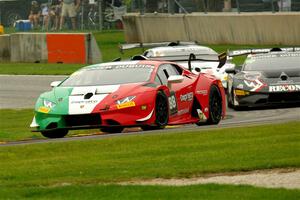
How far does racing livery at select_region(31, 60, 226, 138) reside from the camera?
17.2 m

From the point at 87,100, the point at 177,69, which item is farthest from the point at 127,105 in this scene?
the point at 177,69

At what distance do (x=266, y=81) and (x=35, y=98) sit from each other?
22.7 ft

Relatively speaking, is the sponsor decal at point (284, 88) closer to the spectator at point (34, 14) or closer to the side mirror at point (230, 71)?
the side mirror at point (230, 71)

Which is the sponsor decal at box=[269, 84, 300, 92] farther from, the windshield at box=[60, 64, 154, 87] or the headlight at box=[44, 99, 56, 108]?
the headlight at box=[44, 99, 56, 108]

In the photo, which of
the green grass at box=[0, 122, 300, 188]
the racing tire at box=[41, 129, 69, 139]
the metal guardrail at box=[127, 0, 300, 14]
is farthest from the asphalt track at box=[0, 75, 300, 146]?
the metal guardrail at box=[127, 0, 300, 14]

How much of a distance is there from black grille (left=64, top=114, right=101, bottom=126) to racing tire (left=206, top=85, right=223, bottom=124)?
3013 mm

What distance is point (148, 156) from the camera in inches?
520

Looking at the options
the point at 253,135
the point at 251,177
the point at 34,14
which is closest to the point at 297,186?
the point at 251,177

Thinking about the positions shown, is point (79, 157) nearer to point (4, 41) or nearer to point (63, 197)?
point (63, 197)

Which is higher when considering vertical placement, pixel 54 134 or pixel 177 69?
pixel 177 69

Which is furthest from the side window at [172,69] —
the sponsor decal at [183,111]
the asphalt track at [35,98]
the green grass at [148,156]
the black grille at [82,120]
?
the green grass at [148,156]

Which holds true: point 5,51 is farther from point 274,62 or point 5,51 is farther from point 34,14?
point 274,62

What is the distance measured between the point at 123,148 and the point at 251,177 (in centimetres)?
304

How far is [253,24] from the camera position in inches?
1638
